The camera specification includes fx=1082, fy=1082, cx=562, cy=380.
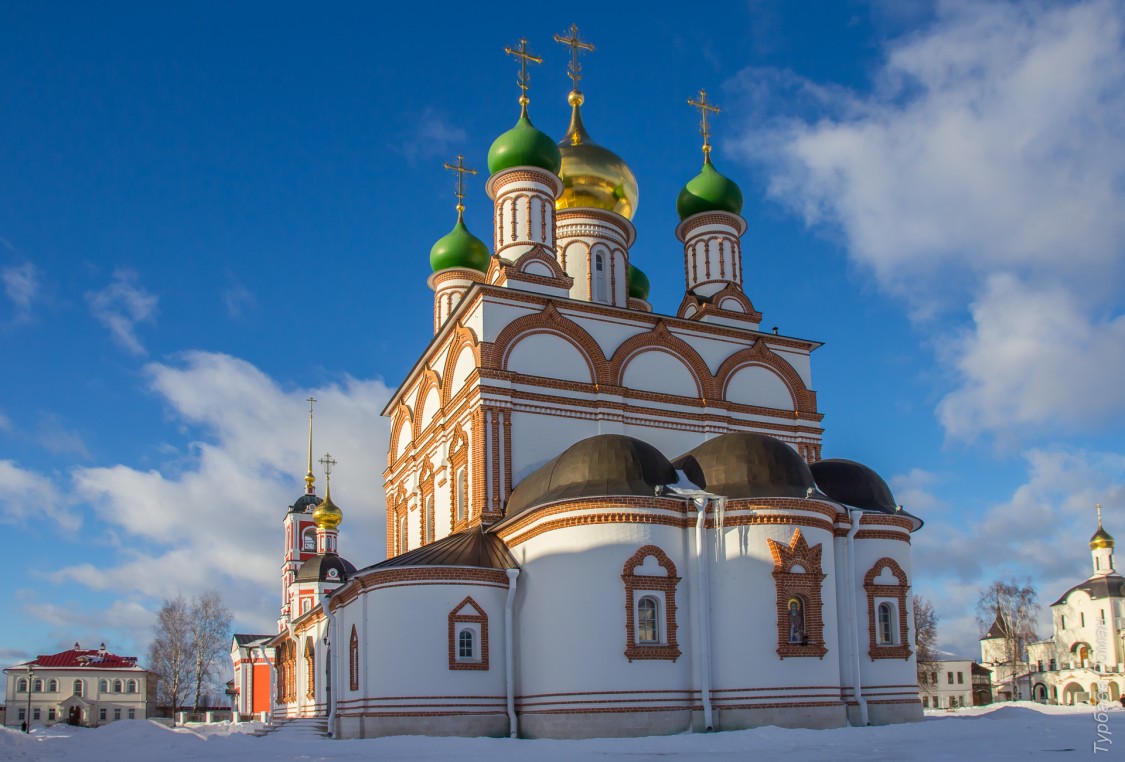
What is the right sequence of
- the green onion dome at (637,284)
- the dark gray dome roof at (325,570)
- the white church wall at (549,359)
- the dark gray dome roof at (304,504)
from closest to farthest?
the white church wall at (549,359), the green onion dome at (637,284), the dark gray dome roof at (325,570), the dark gray dome roof at (304,504)

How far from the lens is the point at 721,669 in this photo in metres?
14.6

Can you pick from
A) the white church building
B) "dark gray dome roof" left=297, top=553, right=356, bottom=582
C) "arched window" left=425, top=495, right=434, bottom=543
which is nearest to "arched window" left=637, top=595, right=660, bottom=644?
the white church building

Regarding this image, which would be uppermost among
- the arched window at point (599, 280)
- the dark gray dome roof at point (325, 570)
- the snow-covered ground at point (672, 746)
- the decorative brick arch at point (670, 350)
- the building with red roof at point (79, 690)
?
the arched window at point (599, 280)

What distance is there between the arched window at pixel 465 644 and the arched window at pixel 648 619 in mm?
2514

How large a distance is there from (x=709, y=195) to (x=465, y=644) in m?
11.3

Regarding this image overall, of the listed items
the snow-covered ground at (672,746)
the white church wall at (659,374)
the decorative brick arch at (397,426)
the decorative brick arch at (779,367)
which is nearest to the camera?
the snow-covered ground at (672,746)

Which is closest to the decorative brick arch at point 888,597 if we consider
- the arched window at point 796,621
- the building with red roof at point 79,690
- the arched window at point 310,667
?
the arched window at point 796,621

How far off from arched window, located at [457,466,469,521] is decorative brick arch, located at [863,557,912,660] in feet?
21.8

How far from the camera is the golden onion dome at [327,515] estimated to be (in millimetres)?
36281

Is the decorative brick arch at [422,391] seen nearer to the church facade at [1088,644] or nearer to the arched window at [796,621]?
the arched window at [796,621]

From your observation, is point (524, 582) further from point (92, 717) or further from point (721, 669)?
point (92, 717)

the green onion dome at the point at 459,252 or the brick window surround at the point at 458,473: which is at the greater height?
the green onion dome at the point at 459,252

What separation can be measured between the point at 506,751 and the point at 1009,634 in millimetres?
32859

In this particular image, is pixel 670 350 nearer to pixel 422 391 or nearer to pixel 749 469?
pixel 749 469
